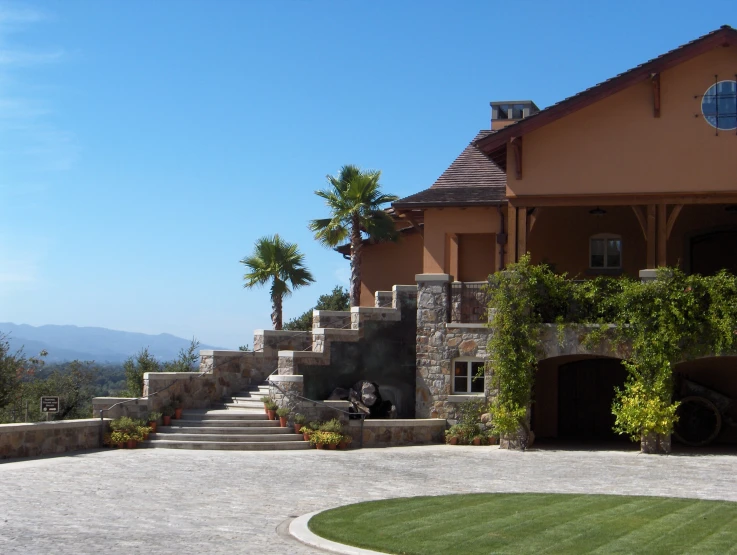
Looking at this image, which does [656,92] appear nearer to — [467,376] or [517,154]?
[517,154]

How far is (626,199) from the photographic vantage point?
77.7 ft

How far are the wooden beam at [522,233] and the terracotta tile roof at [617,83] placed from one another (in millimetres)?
1798

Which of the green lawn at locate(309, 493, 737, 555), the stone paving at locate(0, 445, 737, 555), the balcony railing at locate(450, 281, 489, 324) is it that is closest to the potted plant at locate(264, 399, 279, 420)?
the stone paving at locate(0, 445, 737, 555)

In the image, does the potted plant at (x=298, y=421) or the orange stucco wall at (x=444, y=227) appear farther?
the orange stucco wall at (x=444, y=227)

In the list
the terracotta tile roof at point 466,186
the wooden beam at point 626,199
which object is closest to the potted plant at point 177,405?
the terracotta tile roof at point 466,186

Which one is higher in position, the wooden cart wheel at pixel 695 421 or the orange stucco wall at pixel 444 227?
the orange stucco wall at pixel 444 227

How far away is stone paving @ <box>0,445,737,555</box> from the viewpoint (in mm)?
11977

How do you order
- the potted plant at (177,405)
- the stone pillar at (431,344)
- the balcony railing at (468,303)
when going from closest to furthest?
the potted plant at (177,405)
the stone pillar at (431,344)
the balcony railing at (468,303)

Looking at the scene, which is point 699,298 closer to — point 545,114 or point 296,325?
point 545,114

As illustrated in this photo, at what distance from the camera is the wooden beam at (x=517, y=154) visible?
78.3 ft

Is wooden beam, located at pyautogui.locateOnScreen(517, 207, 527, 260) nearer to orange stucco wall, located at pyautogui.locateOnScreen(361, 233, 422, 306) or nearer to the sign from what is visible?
orange stucco wall, located at pyautogui.locateOnScreen(361, 233, 422, 306)

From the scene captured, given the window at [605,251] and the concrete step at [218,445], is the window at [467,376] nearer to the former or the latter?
the concrete step at [218,445]

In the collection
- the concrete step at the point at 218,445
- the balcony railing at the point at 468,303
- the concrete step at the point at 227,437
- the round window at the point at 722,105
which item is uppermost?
the round window at the point at 722,105

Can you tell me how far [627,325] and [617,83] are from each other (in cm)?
594
